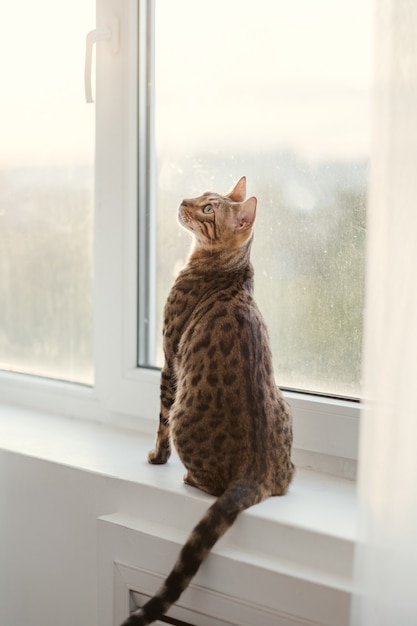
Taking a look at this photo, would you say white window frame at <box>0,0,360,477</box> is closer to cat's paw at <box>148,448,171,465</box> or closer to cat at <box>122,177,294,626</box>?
cat's paw at <box>148,448,171,465</box>

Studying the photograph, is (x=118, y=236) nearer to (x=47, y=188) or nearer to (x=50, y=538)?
(x=47, y=188)

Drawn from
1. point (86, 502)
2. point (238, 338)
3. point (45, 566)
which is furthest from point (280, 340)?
point (45, 566)

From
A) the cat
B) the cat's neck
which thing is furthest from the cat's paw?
the cat's neck

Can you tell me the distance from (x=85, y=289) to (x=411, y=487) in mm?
991

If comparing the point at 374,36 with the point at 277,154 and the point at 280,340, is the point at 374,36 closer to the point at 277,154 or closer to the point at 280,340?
the point at 277,154

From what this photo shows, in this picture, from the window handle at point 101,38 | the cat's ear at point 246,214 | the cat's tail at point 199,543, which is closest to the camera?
the cat's tail at point 199,543

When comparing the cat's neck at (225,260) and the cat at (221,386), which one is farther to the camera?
the cat's neck at (225,260)

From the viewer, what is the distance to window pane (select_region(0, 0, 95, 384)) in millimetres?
1674

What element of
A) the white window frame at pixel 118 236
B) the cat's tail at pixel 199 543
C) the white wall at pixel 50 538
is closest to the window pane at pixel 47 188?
the white window frame at pixel 118 236

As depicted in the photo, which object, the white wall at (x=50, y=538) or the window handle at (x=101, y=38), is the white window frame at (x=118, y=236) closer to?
the window handle at (x=101, y=38)

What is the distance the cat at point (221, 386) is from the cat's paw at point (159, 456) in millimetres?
115

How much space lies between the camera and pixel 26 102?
1746mm

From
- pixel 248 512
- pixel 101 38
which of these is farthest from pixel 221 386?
pixel 101 38

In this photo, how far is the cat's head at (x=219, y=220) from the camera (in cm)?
124
